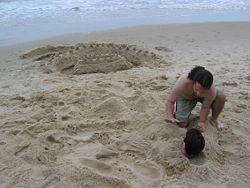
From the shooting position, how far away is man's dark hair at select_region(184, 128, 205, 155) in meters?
2.79

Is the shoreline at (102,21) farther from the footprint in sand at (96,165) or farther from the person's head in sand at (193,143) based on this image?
the person's head in sand at (193,143)

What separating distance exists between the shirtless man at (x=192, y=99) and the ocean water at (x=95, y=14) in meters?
4.77

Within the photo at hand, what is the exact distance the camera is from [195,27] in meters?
7.89

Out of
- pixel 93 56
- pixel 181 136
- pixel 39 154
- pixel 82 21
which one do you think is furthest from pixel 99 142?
pixel 82 21

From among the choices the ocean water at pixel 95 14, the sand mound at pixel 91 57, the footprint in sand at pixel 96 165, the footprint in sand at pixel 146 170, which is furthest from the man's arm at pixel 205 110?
the ocean water at pixel 95 14

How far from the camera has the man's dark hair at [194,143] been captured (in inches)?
110

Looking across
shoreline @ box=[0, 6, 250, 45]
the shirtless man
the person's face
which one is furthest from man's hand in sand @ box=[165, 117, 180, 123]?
shoreline @ box=[0, 6, 250, 45]

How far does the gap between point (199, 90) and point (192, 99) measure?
349 millimetres

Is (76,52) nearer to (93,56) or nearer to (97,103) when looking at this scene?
(93,56)

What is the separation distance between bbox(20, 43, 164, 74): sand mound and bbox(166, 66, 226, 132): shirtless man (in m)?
1.94

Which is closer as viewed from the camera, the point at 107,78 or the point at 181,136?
the point at 181,136

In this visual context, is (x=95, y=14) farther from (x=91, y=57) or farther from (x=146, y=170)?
(x=146, y=170)

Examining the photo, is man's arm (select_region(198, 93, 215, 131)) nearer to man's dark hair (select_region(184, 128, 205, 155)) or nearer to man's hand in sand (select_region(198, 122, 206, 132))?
man's hand in sand (select_region(198, 122, 206, 132))

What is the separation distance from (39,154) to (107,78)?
2.08 m
